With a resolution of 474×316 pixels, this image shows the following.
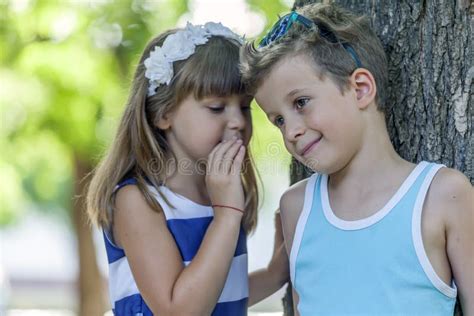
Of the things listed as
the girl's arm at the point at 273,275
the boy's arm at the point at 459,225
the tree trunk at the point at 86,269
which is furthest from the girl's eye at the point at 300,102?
the tree trunk at the point at 86,269

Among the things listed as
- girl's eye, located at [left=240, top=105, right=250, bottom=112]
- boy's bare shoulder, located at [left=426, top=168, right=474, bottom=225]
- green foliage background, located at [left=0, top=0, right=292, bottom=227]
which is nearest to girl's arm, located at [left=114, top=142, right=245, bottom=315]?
girl's eye, located at [left=240, top=105, right=250, bottom=112]

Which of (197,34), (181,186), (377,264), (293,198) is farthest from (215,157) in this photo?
(377,264)

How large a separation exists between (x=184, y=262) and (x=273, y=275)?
0.40 meters

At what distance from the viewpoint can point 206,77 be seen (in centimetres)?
257

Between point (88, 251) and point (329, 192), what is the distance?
18.9 ft

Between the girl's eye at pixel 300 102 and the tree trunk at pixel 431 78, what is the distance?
0.33 m

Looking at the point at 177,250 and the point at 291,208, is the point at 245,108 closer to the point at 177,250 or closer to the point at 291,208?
the point at 291,208

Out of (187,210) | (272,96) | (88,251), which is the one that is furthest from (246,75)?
(88,251)

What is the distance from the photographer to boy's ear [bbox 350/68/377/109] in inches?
85.9

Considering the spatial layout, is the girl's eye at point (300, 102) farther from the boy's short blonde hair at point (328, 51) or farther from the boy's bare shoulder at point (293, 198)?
the boy's bare shoulder at point (293, 198)

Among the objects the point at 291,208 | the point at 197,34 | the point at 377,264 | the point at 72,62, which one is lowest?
the point at 377,264

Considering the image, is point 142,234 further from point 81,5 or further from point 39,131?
point 39,131

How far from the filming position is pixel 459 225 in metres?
2.00

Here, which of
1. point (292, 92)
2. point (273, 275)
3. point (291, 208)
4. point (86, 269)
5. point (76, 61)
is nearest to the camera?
point (292, 92)
